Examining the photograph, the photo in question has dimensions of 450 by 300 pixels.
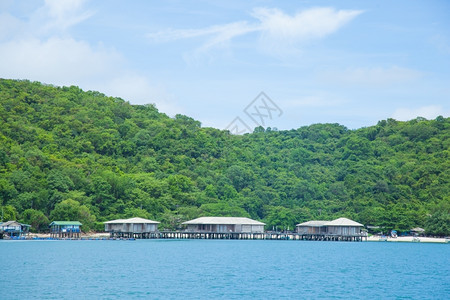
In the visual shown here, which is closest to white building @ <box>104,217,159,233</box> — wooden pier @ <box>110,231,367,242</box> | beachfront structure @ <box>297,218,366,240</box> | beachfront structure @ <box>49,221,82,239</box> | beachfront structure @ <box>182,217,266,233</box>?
wooden pier @ <box>110,231,367,242</box>

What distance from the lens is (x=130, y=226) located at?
256ft

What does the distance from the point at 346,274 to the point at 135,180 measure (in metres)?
49.5

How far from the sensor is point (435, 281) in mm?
38906

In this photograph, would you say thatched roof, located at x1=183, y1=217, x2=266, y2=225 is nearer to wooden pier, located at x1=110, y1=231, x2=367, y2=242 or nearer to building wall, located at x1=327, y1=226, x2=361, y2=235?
wooden pier, located at x1=110, y1=231, x2=367, y2=242

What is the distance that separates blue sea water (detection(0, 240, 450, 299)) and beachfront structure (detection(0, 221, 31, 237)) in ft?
39.1

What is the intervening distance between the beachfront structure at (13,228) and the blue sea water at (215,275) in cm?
1191

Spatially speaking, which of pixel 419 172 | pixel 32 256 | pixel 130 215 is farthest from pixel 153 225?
pixel 419 172

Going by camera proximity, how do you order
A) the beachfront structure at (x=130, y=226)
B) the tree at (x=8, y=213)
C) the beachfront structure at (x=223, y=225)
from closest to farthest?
the tree at (x=8, y=213) < the beachfront structure at (x=130, y=226) < the beachfront structure at (x=223, y=225)

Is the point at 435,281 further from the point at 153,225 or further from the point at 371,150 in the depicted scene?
the point at 371,150

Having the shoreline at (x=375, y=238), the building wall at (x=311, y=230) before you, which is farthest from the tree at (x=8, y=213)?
the building wall at (x=311, y=230)

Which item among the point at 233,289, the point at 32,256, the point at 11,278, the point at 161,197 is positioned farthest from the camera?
the point at 161,197

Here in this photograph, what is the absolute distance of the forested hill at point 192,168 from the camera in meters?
79.8

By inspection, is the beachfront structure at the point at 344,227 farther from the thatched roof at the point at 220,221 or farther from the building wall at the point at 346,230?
the thatched roof at the point at 220,221

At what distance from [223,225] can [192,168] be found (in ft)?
70.5
